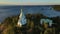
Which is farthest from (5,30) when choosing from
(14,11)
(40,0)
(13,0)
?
(40,0)

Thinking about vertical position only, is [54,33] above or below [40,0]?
below

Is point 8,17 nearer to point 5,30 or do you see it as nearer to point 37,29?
point 5,30

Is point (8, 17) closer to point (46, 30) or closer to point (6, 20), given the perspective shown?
point (6, 20)

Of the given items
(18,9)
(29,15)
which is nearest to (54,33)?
(29,15)

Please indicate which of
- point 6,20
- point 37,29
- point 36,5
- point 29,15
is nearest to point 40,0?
point 36,5

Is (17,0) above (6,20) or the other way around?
above

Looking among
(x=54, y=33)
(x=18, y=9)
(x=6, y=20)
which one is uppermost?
(x=18, y=9)

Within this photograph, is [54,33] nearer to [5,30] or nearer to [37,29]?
[37,29]
